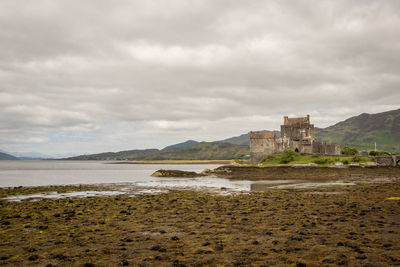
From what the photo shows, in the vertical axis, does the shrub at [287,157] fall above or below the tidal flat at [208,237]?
above

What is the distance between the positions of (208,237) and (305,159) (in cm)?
7248

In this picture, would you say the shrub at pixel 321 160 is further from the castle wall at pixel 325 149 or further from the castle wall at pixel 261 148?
the castle wall at pixel 261 148

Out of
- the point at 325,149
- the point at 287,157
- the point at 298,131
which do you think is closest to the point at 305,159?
the point at 287,157

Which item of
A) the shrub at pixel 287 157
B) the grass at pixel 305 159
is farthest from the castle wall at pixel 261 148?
the shrub at pixel 287 157

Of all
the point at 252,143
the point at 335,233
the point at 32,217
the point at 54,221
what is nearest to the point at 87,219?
the point at 54,221

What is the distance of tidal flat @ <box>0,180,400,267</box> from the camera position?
887 cm

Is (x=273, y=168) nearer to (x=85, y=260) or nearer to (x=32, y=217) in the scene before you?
(x=32, y=217)

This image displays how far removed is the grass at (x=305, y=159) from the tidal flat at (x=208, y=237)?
57.5 m

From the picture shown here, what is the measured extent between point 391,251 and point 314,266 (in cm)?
283

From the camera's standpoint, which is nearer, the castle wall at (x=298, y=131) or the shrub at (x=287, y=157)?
the shrub at (x=287, y=157)

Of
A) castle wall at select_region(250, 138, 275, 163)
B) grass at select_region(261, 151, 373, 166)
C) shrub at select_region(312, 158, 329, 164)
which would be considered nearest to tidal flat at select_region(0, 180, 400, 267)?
shrub at select_region(312, 158, 329, 164)

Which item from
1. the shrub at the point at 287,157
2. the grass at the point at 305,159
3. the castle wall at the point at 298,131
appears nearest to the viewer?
the grass at the point at 305,159

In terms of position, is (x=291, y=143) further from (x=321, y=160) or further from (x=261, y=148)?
(x=321, y=160)

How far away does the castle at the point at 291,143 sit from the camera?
296 ft
